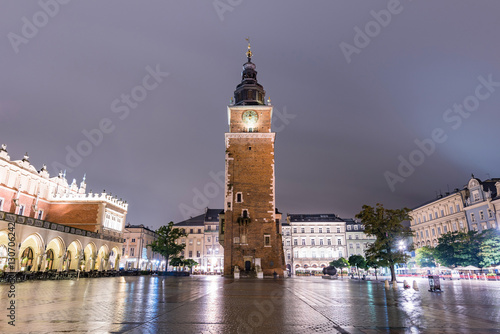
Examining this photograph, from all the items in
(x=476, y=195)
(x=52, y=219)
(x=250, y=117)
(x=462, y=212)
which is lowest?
(x=52, y=219)

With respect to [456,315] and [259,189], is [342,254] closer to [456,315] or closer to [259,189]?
[259,189]

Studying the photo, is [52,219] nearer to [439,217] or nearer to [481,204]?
[481,204]

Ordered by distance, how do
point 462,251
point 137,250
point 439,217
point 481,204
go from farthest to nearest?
1. point 137,250
2. point 439,217
3. point 481,204
4. point 462,251

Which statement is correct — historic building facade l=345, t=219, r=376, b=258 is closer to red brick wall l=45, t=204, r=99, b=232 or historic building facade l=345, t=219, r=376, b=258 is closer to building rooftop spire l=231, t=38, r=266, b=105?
→ building rooftop spire l=231, t=38, r=266, b=105

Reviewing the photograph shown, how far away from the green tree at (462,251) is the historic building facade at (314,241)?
40913mm

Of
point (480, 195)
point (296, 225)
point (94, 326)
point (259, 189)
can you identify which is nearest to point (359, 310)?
point (94, 326)

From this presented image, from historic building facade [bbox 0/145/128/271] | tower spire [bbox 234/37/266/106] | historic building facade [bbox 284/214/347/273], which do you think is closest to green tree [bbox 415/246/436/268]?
historic building facade [bbox 284/214/347/273]

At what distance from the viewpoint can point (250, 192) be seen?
46.4 meters

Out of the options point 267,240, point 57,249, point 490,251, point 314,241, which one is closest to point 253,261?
point 267,240

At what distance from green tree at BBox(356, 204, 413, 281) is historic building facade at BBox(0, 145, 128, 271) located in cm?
3286

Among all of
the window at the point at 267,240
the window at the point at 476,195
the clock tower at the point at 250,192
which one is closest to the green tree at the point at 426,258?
the window at the point at 476,195

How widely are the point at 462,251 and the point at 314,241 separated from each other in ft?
152

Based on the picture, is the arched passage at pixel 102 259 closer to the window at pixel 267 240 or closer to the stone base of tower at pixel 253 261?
the stone base of tower at pixel 253 261

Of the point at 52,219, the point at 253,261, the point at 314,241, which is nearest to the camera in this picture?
the point at 253,261
